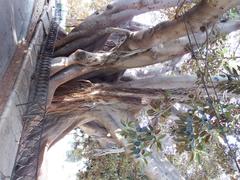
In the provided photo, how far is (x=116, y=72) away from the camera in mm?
5711

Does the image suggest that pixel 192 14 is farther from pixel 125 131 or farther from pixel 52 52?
pixel 52 52

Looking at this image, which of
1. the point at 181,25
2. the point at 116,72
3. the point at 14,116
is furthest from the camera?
the point at 116,72

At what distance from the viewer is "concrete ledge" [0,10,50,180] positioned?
4.00m

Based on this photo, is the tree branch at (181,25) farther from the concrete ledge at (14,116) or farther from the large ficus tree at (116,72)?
the concrete ledge at (14,116)

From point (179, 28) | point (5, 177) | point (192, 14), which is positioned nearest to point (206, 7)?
point (192, 14)

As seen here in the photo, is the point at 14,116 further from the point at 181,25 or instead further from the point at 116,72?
the point at 181,25

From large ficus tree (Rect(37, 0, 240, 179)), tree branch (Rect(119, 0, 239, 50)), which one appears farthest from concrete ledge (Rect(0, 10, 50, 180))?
tree branch (Rect(119, 0, 239, 50))

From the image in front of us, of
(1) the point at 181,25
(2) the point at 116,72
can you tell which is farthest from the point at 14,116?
(1) the point at 181,25

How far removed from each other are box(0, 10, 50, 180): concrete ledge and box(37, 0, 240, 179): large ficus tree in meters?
0.33

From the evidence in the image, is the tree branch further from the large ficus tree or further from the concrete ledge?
the concrete ledge

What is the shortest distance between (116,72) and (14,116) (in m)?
1.78

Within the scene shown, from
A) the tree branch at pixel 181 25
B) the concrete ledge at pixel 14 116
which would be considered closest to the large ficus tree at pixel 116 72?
the tree branch at pixel 181 25

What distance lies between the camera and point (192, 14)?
12.6 ft

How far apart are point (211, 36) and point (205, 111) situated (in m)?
1.80
